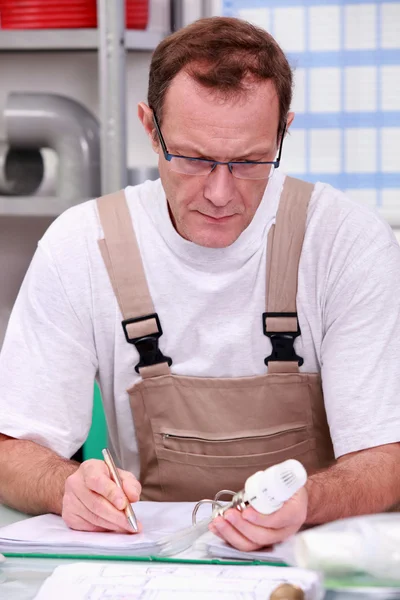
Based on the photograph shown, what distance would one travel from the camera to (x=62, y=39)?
2.68 m

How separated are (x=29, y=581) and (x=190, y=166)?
0.70m

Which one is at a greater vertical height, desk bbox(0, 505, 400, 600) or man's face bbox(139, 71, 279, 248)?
man's face bbox(139, 71, 279, 248)

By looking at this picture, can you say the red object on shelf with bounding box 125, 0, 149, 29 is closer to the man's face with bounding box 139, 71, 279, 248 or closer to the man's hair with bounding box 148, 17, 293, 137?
the man's hair with bounding box 148, 17, 293, 137

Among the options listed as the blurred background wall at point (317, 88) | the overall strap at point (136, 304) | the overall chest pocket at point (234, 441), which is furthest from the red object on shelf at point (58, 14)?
the overall chest pocket at point (234, 441)

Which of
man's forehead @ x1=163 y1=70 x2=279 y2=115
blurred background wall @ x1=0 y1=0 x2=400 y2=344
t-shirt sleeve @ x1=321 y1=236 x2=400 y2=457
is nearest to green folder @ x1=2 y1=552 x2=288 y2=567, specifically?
t-shirt sleeve @ x1=321 y1=236 x2=400 y2=457

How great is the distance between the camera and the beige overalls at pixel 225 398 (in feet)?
5.30

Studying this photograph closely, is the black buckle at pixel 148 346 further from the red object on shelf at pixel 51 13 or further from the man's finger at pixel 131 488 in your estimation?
the red object on shelf at pixel 51 13

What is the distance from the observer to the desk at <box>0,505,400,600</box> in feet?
2.90

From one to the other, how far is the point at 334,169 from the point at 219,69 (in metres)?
1.77

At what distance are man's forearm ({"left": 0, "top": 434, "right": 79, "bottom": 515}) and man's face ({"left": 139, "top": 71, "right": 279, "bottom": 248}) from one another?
430 millimetres

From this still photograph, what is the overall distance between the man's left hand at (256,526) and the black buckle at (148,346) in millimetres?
513

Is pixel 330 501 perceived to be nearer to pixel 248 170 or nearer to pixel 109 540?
pixel 109 540

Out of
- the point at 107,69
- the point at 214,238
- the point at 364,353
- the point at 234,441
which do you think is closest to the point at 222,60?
the point at 214,238

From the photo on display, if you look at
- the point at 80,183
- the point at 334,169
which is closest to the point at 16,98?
the point at 80,183
